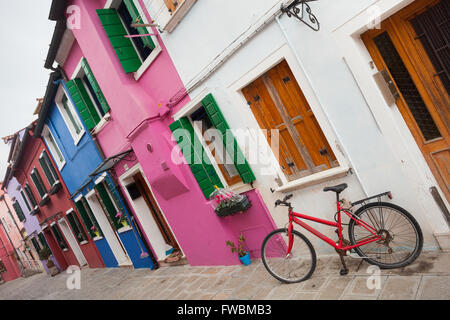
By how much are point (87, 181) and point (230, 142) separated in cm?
751

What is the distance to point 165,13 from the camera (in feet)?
19.2

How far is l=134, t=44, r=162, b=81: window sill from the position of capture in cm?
634

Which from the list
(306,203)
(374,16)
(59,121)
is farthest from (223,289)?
(59,121)

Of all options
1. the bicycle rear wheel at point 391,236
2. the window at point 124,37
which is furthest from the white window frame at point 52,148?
the bicycle rear wheel at point 391,236

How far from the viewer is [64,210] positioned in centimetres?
1488

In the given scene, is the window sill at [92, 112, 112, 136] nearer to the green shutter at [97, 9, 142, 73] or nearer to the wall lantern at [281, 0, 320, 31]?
the green shutter at [97, 9, 142, 73]

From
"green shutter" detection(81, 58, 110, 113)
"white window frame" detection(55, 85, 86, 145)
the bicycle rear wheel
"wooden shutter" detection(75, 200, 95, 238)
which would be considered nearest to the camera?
the bicycle rear wheel

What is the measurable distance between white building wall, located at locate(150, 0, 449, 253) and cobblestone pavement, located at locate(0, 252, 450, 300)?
0.53 m

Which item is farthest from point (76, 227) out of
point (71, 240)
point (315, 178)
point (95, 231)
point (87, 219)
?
point (315, 178)

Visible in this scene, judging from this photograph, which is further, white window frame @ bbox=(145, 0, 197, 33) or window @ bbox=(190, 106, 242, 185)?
window @ bbox=(190, 106, 242, 185)

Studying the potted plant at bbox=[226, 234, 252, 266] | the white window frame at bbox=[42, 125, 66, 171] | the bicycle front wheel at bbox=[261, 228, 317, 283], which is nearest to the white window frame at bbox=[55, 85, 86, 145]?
the white window frame at bbox=[42, 125, 66, 171]

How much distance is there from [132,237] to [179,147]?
15.0ft

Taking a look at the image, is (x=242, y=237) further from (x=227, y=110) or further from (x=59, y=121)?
(x=59, y=121)

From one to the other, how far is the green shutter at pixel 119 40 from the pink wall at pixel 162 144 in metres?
0.21
